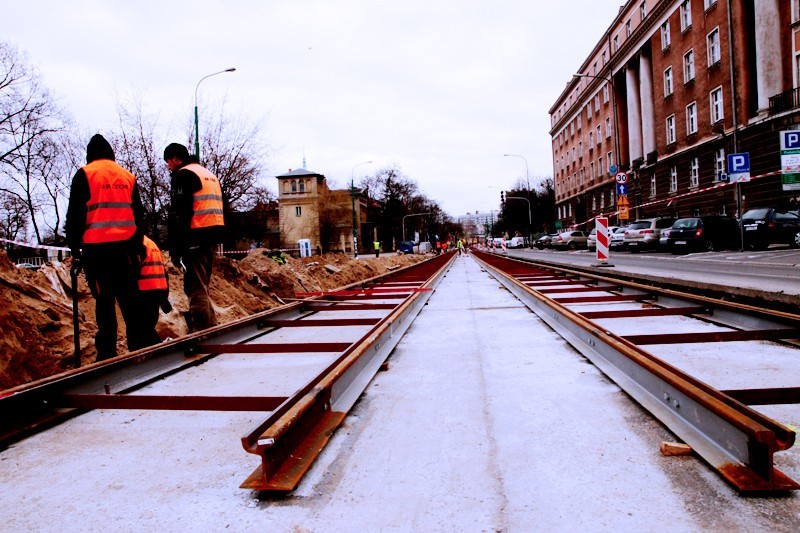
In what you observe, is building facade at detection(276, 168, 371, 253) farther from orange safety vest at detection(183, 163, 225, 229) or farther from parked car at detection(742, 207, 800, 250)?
orange safety vest at detection(183, 163, 225, 229)

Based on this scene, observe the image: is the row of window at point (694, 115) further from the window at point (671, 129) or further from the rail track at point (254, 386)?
→ the rail track at point (254, 386)

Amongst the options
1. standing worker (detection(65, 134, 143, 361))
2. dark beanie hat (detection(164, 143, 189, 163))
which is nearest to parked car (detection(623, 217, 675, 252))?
dark beanie hat (detection(164, 143, 189, 163))

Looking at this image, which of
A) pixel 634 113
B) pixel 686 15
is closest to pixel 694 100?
pixel 686 15

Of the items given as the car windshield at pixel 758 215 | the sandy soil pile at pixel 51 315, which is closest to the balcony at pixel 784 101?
the car windshield at pixel 758 215

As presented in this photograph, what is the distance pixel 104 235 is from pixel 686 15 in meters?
39.4

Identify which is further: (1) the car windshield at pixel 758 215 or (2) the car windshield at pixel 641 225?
(2) the car windshield at pixel 641 225

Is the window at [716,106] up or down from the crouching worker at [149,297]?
up

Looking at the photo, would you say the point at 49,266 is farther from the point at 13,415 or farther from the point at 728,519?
the point at 728,519

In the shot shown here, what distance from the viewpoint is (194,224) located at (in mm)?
5570

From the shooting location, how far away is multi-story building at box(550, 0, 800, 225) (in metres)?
26.2

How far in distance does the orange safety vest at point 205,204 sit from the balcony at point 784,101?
27534mm

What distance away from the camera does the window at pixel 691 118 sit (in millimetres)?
34125

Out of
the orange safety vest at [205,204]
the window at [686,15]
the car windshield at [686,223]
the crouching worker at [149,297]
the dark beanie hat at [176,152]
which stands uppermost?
the window at [686,15]

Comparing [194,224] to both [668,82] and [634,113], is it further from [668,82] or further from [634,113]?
[634,113]
